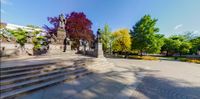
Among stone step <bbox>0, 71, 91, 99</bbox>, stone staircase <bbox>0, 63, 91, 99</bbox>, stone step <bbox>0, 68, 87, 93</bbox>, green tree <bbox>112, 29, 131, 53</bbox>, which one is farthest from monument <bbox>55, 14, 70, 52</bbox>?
green tree <bbox>112, 29, 131, 53</bbox>

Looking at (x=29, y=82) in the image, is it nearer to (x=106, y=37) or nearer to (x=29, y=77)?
(x=29, y=77)

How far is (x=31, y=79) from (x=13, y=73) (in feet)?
2.41

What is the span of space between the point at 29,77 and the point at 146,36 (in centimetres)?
2404

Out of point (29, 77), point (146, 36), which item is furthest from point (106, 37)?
point (29, 77)

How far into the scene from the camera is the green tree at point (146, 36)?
2559cm

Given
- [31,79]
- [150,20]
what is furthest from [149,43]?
[31,79]

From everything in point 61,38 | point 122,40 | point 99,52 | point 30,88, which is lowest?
point 30,88

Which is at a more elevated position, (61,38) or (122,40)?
(122,40)

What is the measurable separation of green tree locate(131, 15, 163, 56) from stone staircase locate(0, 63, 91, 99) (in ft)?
70.5

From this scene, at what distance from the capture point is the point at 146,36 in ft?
84.2

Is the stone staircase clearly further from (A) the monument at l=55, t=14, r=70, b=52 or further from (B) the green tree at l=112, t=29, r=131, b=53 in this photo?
(B) the green tree at l=112, t=29, r=131, b=53

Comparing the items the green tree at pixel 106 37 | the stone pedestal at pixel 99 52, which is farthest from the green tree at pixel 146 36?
the stone pedestal at pixel 99 52

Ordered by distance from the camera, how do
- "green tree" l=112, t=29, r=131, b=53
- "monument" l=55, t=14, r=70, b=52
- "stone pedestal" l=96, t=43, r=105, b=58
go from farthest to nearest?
"green tree" l=112, t=29, r=131, b=53
"monument" l=55, t=14, r=70, b=52
"stone pedestal" l=96, t=43, r=105, b=58

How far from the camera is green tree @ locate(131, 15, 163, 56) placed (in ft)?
84.0
